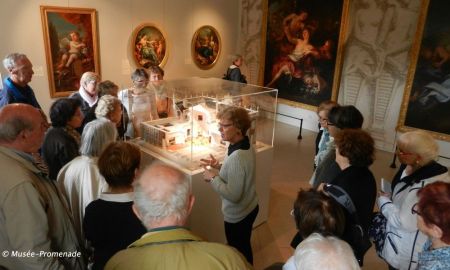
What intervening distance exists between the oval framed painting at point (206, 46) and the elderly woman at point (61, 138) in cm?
607

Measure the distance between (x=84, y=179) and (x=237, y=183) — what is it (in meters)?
1.19

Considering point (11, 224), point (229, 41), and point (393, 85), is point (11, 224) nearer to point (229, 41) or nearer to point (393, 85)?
point (393, 85)

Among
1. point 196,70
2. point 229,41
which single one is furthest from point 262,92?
point 229,41

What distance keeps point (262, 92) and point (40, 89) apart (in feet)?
14.9

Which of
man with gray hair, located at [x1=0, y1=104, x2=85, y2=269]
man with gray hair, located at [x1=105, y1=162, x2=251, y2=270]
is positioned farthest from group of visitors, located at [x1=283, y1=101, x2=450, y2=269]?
man with gray hair, located at [x1=0, y1=104, x2=85, y2=269]

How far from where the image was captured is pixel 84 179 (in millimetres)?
2363

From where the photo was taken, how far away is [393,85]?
7105 mm

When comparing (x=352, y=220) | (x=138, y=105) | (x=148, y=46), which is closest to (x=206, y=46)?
(x=148, y=46)

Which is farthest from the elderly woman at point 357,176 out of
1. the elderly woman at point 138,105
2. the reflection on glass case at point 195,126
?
the elderly woman at point 138,105

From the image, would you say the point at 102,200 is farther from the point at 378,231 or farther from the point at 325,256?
the point at 378,231

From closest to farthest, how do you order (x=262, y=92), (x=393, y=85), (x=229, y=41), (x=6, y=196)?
1. (x=6, y=196)
2. (x=262, y=92)
3. (x=393, y=85)
4. (x=229, y=41)

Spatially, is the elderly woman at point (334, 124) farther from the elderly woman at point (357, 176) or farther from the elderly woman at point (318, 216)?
the elderly woman at point (318, 216)

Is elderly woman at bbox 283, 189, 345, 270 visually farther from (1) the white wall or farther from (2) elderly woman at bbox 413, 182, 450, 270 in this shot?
(1) the white wall

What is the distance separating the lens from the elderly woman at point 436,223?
159 cm
